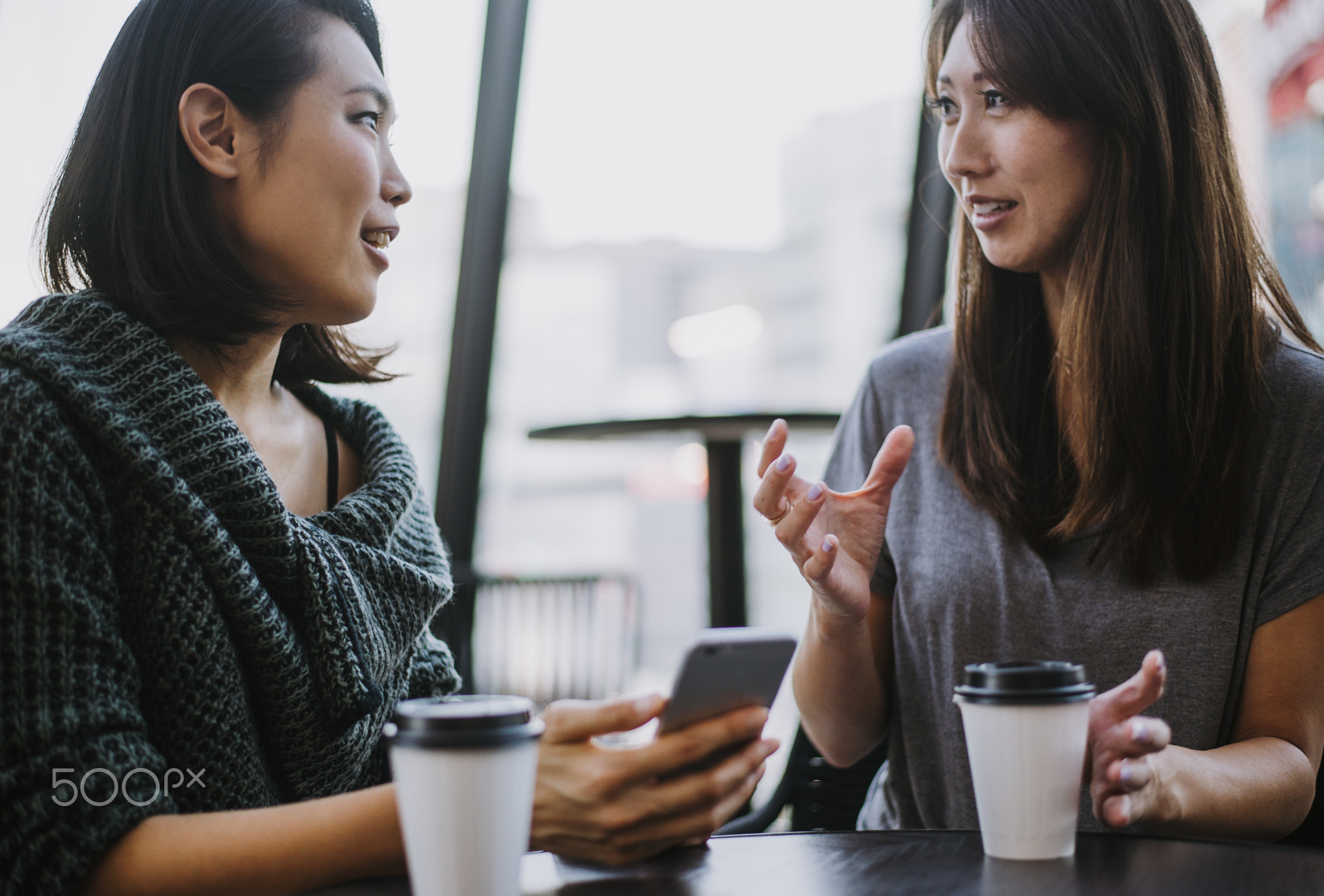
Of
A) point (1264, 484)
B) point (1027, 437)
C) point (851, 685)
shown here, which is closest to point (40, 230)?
point (851, 685)

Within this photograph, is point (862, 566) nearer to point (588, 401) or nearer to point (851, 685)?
point (851, 685)

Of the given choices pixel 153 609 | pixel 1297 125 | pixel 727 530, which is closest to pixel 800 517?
pixel 153 609

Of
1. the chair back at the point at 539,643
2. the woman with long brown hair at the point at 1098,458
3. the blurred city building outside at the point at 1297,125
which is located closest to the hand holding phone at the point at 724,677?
the woman with long brown hair at the point at 1098,458

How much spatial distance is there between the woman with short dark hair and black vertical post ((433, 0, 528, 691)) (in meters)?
1.57

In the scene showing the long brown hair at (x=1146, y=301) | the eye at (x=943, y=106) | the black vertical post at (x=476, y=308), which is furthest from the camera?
the black vertical post at (x=476, y=308)

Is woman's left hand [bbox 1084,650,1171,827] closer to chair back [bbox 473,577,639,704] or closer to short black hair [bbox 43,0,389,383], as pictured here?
short black hair [bbox 43,0,389,383]

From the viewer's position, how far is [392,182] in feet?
3.85

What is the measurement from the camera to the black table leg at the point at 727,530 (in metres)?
2.28

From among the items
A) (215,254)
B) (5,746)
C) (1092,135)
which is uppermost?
(1092,135)

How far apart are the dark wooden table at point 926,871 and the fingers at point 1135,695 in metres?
0.10

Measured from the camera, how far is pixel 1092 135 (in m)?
1.25

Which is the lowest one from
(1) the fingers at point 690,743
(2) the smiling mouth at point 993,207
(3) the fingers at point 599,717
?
(1) the fingers at point 690,743

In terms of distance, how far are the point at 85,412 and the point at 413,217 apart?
6.83 feet

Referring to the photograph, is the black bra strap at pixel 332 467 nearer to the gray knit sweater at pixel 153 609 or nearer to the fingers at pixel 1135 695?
the gray knit sweater at pixel 153 609
